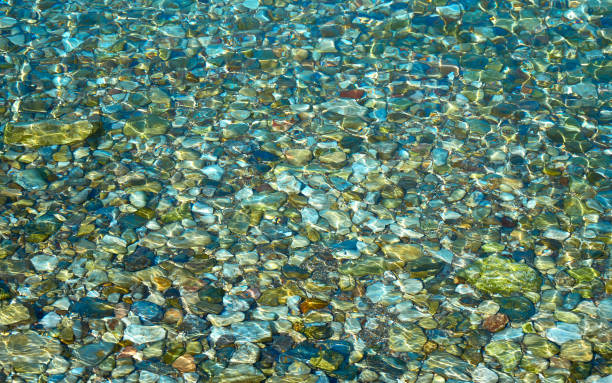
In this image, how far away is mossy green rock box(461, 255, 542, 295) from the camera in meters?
4.94

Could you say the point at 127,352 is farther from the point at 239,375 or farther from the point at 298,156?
the point at 298,156

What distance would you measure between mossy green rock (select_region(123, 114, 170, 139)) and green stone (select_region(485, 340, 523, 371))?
3476 millimetres

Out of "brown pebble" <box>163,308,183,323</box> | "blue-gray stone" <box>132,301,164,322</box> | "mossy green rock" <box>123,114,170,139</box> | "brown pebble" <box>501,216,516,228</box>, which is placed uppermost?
"mossy green rock" <box>123,114,170,139</box>

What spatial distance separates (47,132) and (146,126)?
2.86 ft

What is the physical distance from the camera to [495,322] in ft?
15.4

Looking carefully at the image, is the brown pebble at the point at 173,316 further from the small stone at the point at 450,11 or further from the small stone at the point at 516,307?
the small stone at the point at 450,11

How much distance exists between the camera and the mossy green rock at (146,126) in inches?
248

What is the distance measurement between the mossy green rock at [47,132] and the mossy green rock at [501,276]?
11.7 feet

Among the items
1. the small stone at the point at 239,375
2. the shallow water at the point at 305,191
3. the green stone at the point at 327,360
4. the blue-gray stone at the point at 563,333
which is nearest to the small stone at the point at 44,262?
the shallow water at the point at 305,191

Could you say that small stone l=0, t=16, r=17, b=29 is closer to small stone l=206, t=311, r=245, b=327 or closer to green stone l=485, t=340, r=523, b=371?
small stone l=206, t=311, r=245, b=327

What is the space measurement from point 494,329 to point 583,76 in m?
3.56

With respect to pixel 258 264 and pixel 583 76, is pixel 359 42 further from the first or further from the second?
pixel 258 264

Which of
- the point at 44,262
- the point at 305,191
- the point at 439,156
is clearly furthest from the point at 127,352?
the point at 439,156

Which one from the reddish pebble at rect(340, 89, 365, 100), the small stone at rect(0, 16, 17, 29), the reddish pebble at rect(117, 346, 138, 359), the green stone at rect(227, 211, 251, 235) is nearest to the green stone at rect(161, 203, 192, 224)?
the green stone at rect(227, 211, 251, 235)
